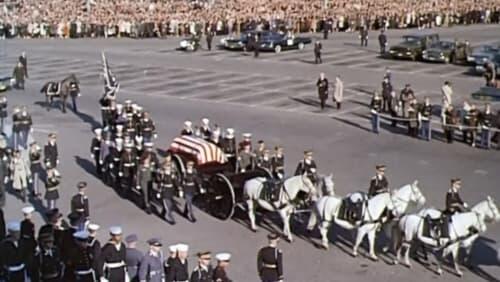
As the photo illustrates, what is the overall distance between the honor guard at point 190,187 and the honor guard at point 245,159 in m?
1.18

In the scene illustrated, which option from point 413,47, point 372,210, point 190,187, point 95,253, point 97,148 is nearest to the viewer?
point 95,253

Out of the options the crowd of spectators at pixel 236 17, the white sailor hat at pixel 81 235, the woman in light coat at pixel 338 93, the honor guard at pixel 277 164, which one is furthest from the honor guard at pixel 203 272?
the crowd of spectators at pixel 236 17

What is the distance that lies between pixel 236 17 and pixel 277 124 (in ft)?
103

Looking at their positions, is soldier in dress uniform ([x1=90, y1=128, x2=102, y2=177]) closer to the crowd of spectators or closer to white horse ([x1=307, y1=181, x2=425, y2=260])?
white horse ([x1=307, y1=181, x2=425, y2=260])

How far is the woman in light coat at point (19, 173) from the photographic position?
20047 millimetres

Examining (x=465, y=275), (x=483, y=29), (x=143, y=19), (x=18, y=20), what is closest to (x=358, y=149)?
(x=465, y=275)

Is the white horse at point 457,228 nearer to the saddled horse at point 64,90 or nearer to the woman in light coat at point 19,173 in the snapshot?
the woman in light coat at point 19,173

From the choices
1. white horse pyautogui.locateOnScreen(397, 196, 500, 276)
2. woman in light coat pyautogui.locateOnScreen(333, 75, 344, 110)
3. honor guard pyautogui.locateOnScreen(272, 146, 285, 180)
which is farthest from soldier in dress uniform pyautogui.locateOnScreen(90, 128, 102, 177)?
woman in light coat pyautogui.locateOnScreen(333, 75, 344, 110)

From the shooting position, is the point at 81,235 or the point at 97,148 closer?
the point at 81,235

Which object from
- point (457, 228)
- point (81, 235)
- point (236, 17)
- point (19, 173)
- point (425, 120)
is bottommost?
point (19, 173)

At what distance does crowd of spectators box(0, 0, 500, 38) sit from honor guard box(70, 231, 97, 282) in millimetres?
39583

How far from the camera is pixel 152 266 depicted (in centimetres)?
1352

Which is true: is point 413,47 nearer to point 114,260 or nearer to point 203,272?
point 114,260

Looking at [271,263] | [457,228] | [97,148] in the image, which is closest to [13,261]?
[271,263]
